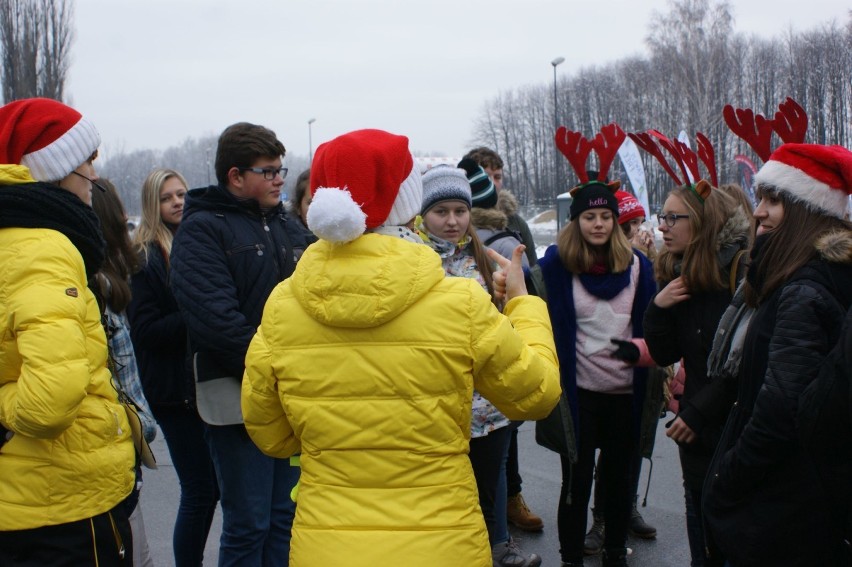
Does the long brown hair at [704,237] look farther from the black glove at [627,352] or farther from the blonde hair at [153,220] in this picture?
the blonde hair at [153,220]

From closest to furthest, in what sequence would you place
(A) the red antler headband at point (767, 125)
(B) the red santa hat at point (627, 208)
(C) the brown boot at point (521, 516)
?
1. (A) the red antler headband at point (767, 125)
2. (C) the brown boot at point (521, 516)
3. (B) the red santa hat at point (627, 208)

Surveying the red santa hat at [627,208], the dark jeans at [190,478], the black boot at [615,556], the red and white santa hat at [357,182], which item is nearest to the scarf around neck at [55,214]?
the red and white santa hat at [357,182]

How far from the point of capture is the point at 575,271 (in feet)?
13.4

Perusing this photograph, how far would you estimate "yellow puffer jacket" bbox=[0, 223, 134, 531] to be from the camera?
2.13 metres

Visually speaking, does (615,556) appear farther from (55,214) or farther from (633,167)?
(633,167)

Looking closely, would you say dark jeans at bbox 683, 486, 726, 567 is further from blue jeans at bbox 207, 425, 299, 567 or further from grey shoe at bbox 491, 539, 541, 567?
blue jeans at bbox 207, 425, 299, 567

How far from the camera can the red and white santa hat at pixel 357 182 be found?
193 centimetres

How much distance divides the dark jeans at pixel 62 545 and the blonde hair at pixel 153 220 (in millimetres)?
1843

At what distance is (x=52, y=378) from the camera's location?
2123 millimetres

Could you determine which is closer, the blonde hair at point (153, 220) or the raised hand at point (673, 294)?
the raised hand at point (673, 294)

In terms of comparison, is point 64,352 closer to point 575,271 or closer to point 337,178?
point 337,178

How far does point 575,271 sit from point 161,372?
2042 millimetres

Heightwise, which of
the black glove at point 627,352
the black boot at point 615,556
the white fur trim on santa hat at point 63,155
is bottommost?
the black boot at point 615,556

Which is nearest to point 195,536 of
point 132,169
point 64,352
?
point 64,352
